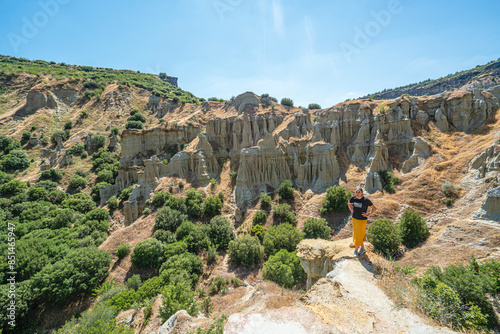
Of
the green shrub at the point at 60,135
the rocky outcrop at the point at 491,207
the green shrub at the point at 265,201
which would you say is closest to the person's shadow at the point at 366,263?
the rocky outcrop at the point at 491,207

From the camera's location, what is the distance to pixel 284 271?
650 inches

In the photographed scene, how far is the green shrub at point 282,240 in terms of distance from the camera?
2220cm

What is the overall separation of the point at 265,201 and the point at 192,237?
12.4 metres

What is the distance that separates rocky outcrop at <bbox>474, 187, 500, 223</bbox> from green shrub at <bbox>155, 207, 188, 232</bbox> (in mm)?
33439

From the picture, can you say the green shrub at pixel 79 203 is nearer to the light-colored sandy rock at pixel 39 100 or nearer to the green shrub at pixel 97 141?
the green shrub at pixel 97 141

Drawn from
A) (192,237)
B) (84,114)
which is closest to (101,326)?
(192,237)

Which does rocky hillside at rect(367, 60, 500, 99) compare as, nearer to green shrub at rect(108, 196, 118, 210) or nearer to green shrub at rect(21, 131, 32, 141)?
green shrub at rect(108, 196, 118, 210)

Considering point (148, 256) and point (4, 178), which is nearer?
point (148, 256)

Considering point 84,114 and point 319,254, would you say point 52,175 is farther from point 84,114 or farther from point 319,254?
point 319,254

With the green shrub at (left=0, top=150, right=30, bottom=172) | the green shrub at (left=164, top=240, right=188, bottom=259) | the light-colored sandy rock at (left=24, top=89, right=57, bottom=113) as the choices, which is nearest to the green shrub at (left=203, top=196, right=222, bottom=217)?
the green shrub at (left=164, top=240, right=188, bottom=259)

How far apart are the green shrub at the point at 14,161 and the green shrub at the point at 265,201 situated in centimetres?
5288

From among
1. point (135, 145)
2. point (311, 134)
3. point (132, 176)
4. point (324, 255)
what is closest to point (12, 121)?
point (135, 145)

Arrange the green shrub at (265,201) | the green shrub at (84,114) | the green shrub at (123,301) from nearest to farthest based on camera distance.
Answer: the green shrub at (123,301) < the green shrub at (265,201) < the green shrub at (84,114)

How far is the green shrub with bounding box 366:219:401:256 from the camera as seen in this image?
1742 cm
